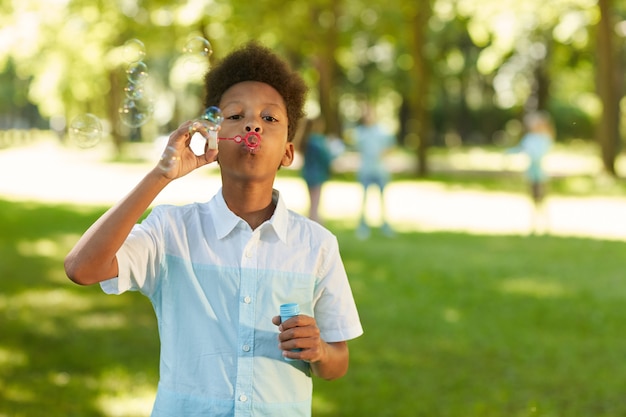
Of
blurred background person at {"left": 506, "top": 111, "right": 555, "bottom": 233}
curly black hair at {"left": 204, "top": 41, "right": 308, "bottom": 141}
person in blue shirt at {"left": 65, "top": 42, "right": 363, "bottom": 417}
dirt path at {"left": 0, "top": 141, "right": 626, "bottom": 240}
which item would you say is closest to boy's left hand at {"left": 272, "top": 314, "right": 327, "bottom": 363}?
person in blue shirt at {"left": 65, "top": 42, "right": 363, "bottom": 417}

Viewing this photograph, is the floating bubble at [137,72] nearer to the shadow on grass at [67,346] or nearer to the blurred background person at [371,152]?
the shadow on grass at [67,346]

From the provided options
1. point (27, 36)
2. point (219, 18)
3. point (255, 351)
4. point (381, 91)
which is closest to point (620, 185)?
point (219, 18)

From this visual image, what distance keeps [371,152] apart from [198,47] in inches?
412

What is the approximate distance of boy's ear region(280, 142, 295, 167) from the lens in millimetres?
2632

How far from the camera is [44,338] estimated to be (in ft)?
24.0

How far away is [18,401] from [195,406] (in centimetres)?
360

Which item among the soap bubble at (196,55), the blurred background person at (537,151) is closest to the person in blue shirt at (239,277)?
the soap bubble at (196,55)

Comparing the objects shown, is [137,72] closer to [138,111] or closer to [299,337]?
[138,111]

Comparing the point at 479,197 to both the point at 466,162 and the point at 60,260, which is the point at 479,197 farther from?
the point at 466,162

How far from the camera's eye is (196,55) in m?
3.68

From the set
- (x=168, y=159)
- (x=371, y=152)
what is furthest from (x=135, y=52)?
(x=371, y=152)

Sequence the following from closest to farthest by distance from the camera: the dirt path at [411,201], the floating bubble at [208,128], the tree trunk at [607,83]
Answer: the floating bubble at [208,128] → the dirt path at [411,201] → the tree trunk at [607,83]

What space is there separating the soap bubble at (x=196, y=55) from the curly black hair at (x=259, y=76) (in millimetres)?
944

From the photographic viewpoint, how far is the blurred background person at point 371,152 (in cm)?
1384
